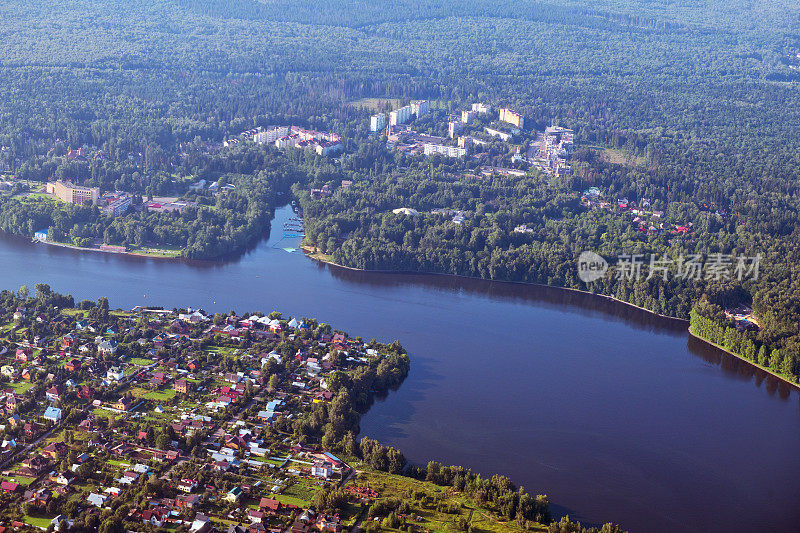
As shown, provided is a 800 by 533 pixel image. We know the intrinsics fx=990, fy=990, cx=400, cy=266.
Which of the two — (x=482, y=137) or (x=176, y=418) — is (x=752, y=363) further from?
(x=482, y=137)

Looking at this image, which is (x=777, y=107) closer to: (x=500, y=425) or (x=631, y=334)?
(x=631, y=334)

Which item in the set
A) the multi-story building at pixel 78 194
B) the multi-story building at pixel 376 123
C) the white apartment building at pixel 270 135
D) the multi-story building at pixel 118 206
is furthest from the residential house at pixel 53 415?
the multi-story building at pixel 376 123

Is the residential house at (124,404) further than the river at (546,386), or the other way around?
the residential house at (124,404)

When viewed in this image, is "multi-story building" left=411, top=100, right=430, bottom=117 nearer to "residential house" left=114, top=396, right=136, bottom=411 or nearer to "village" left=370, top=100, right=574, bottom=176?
"village" left=370, top=100, right=574, bottom=176

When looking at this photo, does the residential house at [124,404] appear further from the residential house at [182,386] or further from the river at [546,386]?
the river at [546,386]

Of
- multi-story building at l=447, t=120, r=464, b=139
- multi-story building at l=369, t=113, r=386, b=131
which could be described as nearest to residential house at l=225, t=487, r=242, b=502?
multi-story building at l=447, t=120, r=464, b=139

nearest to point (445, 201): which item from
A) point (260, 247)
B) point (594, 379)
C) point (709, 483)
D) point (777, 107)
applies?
point (260, 247)
